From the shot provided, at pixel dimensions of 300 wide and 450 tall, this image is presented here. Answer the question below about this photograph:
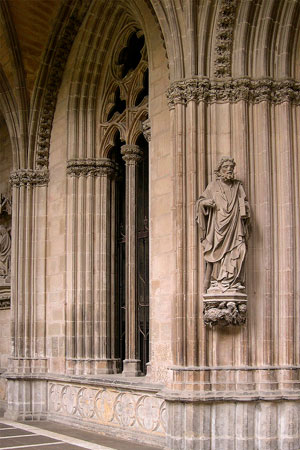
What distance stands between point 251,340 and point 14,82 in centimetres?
851

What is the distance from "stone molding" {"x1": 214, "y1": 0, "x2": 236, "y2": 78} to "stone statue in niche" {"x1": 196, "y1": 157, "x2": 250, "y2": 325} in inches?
51.8

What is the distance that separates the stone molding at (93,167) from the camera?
14.8m

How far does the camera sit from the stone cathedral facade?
393 inches

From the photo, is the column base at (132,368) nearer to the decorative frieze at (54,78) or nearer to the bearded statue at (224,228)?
the bearded statue at (224,228)

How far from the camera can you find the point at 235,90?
1048 cm

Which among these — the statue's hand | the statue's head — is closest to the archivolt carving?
the statue's hand

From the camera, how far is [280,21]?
1061 cm

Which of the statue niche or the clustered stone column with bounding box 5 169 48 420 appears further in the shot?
the statue niche

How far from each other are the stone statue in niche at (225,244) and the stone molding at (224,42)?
1.32 metres

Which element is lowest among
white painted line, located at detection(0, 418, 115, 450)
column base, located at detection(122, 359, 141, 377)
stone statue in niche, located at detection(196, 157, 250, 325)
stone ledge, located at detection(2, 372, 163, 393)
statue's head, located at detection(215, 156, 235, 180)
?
white painted line, located at detection(0, 418, 115, 450)

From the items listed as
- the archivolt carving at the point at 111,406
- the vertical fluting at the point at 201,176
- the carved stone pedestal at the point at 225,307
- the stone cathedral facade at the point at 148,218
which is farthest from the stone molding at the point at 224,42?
the archivolt carving at the point at 111,406

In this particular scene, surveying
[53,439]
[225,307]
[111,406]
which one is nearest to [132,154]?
[111,406]

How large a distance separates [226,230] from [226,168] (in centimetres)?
82

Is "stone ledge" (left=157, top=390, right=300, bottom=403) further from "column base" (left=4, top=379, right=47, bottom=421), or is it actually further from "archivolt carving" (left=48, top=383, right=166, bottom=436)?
"column base" (left=4, top=379, right=47, bottom=421)
